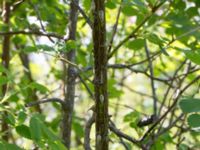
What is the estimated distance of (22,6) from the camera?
186 cm

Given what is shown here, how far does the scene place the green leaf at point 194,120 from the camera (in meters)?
0.95

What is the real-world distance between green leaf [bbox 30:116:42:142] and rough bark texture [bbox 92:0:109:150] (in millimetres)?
143

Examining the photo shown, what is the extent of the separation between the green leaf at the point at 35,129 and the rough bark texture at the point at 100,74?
0.47ft

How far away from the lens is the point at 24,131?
0.97m

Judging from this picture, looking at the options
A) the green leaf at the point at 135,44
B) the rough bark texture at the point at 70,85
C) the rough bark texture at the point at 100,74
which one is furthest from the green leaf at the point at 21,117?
the green leaf at the point at 135,44

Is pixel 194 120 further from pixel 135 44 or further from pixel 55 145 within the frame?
pixel 135 44

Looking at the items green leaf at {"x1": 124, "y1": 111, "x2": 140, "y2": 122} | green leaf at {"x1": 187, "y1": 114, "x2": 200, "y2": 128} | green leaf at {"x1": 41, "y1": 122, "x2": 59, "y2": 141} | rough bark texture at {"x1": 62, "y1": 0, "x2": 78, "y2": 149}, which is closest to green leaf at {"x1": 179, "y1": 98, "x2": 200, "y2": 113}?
green leaf at {"x1": 187, "y1": 114, "x2": 200, "y2": 128}

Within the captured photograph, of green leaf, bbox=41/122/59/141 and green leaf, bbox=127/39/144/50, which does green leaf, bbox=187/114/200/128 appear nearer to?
green leaf, bbox=41/122/59/141

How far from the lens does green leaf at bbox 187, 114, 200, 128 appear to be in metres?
0.95

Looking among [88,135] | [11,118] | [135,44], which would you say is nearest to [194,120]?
[88,135]

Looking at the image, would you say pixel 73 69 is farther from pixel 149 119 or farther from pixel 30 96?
pixel 30 96

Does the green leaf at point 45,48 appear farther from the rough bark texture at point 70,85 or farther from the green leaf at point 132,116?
the green leaf at point 132,116

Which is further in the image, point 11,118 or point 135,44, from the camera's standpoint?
point 135,44

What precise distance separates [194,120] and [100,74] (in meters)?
0.22
